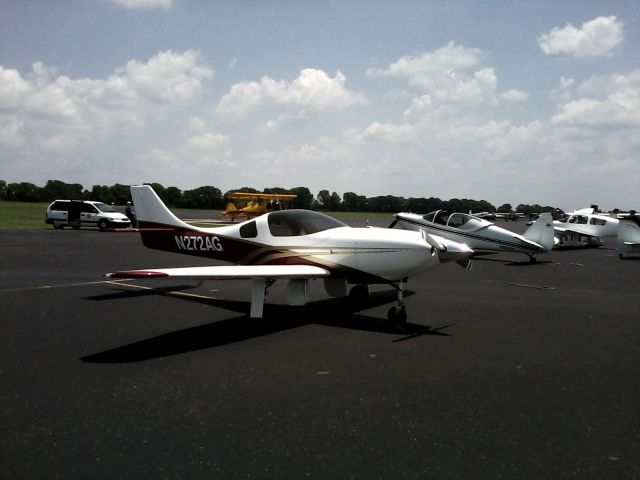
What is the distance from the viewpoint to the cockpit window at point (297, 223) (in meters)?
9.57

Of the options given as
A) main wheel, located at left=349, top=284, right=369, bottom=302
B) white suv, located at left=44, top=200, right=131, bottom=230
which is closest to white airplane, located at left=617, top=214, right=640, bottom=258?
main wheel, located at left=349, top=284, right=369, bottom=302

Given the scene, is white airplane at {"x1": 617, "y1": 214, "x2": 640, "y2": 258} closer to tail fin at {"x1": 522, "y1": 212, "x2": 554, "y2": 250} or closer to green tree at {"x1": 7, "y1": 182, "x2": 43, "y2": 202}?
tail fin at {"x1": 522, "y1": 212, "x2": 554, "y2": 250}

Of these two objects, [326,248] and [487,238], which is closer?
[326,248]

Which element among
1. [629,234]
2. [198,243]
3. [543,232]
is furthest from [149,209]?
[629,234]

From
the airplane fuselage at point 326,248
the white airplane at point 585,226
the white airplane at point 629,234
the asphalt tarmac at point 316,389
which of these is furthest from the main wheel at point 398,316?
the white airplane at point 585,226

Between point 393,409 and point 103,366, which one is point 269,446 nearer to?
point 393,409

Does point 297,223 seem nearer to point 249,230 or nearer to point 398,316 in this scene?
point 249,230

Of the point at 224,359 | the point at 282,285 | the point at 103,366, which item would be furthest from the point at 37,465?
the point at 282,285

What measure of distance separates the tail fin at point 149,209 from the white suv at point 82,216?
27.0 m

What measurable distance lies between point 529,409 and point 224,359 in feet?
12.0

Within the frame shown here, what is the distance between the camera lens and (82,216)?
3725 cm

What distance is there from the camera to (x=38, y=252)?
67.4 ft

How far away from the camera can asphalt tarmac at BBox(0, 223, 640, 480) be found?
3.84 metres

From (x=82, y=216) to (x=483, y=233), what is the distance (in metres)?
29.4
